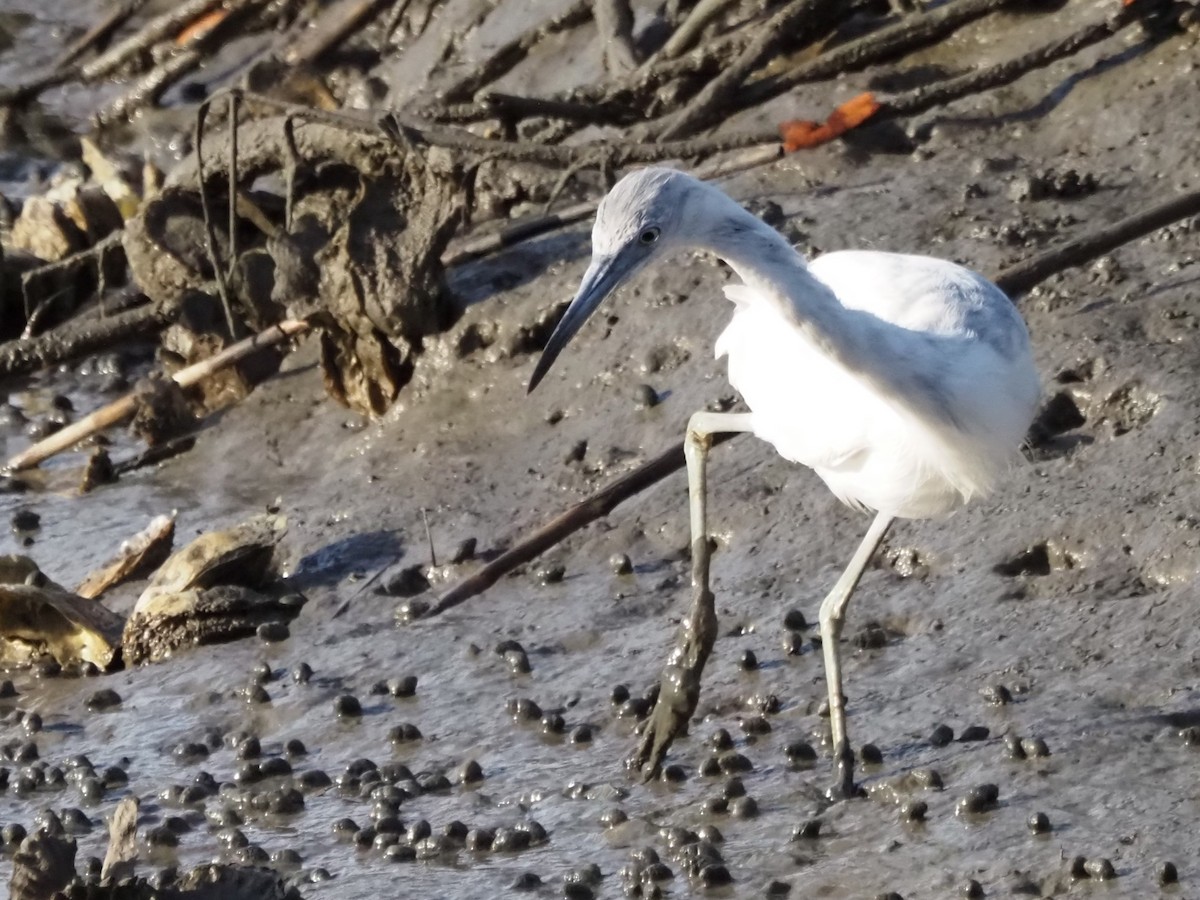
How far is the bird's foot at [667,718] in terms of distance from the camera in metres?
5.01

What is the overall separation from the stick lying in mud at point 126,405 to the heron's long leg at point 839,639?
130 inches

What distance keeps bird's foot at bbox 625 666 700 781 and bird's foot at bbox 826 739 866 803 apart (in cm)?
43

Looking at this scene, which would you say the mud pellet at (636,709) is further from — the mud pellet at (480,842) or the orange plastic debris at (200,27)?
the orange plastic debris at (200,27)

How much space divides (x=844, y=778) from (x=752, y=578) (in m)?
1.34

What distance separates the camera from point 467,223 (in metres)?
8.22

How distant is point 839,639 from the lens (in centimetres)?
525

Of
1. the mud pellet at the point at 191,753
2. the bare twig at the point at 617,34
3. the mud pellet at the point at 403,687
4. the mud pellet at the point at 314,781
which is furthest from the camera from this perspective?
the bare twig at the point at 617,34

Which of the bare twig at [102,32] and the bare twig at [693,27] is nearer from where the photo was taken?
the bare twig at [693,27]

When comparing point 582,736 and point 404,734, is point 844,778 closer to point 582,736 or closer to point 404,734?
point 582,736

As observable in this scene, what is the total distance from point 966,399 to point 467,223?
12.8 ft

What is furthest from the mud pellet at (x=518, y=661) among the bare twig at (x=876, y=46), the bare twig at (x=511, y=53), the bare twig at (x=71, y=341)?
the bare twig at (x=511, y=53)

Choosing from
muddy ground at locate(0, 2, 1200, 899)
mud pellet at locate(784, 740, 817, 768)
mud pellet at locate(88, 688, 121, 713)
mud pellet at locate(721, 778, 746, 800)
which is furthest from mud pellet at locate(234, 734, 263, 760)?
mud pellet at locate(784, 740, 817, 768)

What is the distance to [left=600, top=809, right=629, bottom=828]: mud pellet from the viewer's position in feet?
15.7

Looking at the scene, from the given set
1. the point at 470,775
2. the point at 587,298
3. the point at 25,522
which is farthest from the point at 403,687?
the point at 25,522
